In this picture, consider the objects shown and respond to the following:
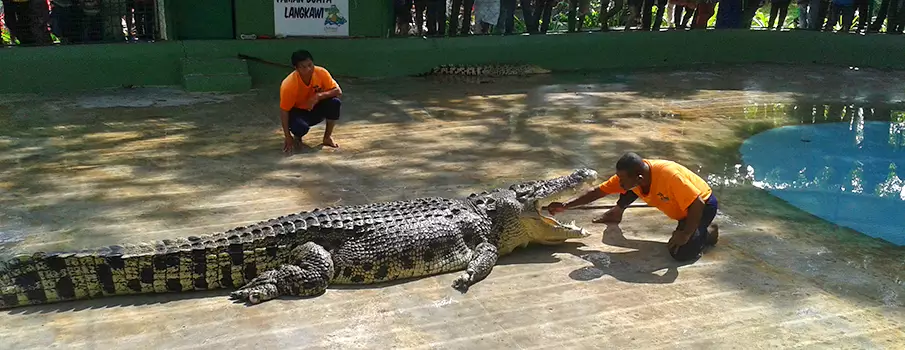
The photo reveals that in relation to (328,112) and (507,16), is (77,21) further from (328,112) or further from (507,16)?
(507,16)

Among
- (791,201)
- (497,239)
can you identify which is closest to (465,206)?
(497,239)

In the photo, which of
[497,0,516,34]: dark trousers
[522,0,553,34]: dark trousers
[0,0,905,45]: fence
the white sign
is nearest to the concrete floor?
[0,0,905,45]: fence

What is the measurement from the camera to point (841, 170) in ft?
22.9

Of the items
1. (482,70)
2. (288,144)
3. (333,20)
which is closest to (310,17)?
(333,20)

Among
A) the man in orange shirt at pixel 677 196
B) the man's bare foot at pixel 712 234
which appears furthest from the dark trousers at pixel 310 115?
the man's bare foot at pixel 712 234

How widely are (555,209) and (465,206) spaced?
648mm

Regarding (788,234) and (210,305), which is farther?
(788,234)

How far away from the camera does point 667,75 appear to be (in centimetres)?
1088

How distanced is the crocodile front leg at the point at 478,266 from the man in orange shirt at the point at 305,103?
2743 mm

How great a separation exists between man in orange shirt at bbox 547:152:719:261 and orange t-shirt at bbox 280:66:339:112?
9.97 feet

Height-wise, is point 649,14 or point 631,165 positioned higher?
point 649,14

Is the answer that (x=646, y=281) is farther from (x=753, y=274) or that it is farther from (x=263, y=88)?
(x=263, y=88)

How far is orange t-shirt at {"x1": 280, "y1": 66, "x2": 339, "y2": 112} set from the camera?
6383 mm

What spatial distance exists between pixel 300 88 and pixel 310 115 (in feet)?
0.90
